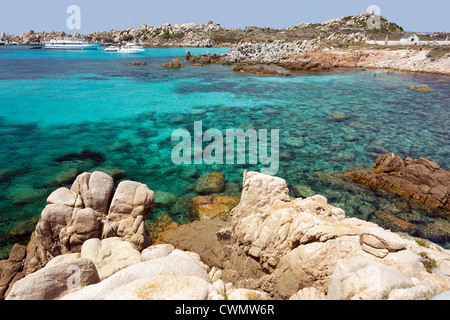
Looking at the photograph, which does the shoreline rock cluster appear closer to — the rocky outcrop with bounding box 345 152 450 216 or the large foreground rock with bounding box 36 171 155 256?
the large foreground rock with bounding box 36 171 155 256

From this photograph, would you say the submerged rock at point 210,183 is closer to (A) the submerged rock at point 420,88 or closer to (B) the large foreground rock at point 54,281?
(B) the large foreground rock at point 54,281

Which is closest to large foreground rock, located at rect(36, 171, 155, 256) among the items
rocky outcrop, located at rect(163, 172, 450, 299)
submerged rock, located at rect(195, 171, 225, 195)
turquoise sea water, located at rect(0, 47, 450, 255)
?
rocky outcrop, located at rect(163, 172, 450, 299)

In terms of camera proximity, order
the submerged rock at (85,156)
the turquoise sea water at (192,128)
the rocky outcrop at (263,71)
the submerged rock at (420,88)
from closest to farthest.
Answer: the turquoise sea water at (192,128), the submerged rock at (85,156), the submerged rock at (420,88), the rocky outcrop at (263,71)

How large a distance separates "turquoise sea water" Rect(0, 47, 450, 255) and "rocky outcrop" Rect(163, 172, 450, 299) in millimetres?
6434

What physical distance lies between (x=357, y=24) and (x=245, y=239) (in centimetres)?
20852

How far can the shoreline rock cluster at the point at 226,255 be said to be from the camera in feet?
19.7

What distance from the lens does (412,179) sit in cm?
1736

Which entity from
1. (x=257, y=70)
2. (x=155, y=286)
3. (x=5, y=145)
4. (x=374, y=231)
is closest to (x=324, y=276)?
(x=374, y=231)

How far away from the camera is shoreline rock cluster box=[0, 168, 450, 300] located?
600 centimetres

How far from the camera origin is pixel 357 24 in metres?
169

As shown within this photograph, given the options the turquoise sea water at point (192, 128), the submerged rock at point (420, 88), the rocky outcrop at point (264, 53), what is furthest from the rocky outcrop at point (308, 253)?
the rocky outcrop at point (264, 53)

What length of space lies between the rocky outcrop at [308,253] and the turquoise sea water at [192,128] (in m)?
6.43

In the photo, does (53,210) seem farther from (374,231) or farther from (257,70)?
(257,70)

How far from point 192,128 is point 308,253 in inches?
961
